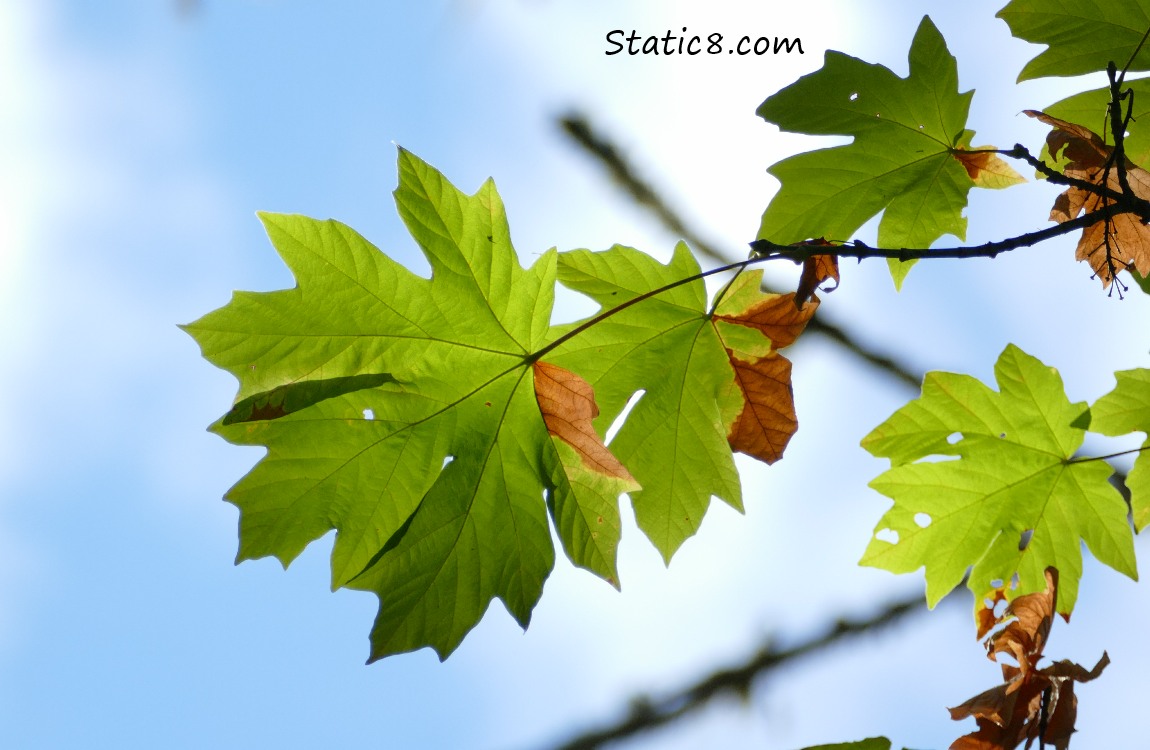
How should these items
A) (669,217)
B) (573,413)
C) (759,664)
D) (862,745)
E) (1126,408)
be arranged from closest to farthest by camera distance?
1. (862,745)
2. (573,413)
3. (1126,408)
4. (669,217)
5. (759,664)

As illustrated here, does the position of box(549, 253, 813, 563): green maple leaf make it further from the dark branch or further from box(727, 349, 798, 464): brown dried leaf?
the dark branch

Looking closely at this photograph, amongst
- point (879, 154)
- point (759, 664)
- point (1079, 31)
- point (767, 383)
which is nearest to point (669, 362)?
point (767, 383)

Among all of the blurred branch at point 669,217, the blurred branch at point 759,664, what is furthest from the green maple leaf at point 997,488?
the blurred branch at point 759,664

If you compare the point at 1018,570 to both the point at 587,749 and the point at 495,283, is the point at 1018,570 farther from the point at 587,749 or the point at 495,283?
the point at 587,749

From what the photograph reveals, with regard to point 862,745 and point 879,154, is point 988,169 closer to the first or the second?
point 879,154

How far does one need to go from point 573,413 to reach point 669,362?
227 mm

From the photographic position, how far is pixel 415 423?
3.74 ft

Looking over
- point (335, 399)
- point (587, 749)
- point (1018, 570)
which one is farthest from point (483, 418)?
point (587, 749)

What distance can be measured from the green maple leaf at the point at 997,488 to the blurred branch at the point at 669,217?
2.64ft

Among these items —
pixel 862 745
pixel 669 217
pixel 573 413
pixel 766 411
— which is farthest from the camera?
pixel 669 217

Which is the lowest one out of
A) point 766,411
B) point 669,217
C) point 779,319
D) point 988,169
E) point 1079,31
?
point 766,411

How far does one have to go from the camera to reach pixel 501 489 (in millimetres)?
1159

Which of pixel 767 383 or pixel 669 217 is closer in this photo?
pixel 767 383

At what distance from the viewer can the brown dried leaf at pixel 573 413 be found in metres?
1.11
